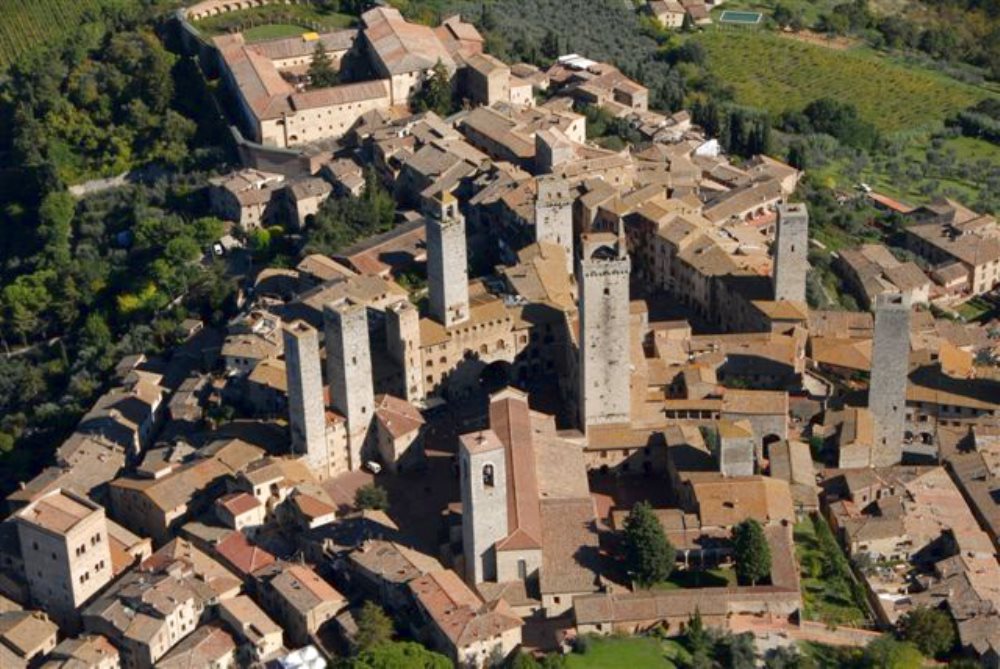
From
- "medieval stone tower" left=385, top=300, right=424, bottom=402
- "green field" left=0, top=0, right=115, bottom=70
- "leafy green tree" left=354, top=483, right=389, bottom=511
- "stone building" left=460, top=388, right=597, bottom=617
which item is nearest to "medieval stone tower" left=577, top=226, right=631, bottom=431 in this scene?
"stone building" left=460, top=388, right=597, bottom=617

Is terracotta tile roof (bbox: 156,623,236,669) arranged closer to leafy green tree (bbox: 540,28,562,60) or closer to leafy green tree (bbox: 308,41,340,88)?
leafy green tree (bbox: 308,41,340,88)

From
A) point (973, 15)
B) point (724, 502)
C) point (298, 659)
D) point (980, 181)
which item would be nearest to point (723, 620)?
point (724, 502)

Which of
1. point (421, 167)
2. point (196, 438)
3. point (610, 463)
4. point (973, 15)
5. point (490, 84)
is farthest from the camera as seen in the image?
point (973, 15)

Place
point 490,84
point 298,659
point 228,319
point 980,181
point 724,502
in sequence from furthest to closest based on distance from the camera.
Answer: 1. point 980,181
2. point 490,84
3. point 228,319
4. point 724,502
5. point 298,659

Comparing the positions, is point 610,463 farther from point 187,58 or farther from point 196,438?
point 187,58

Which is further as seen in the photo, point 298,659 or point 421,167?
point 421,167

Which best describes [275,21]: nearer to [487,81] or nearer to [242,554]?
[487,81]

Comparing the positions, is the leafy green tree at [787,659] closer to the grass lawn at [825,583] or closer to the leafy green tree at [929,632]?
the grass lawn at [825,583]
